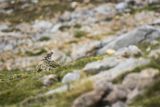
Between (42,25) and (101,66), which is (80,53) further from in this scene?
(101,66)

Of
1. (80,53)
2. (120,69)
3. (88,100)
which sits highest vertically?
(80,53)

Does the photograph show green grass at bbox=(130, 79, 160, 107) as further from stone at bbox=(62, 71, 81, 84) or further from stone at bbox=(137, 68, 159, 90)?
stone at bbox=(62, 71, 81, 84)

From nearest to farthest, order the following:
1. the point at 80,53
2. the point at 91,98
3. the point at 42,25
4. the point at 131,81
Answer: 1. the point at 91,98
2. the point at 131,81
3. the point at 80,53
4. the point at 42,25

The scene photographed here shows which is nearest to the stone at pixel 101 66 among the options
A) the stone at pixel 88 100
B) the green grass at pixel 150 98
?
the stone at pixel 88 100

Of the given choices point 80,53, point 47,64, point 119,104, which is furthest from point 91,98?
point 80,53

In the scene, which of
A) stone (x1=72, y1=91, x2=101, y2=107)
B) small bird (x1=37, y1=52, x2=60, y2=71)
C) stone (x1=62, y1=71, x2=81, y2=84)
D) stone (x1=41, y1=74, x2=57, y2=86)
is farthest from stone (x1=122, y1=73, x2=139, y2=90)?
small bird (x1=37, y1=52, x2=60, y2=71)

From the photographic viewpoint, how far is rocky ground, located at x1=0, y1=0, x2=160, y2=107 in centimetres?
1905

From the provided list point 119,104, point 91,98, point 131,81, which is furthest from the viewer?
point 131,81

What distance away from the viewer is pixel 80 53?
45.8 meters

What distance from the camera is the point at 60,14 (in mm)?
69438

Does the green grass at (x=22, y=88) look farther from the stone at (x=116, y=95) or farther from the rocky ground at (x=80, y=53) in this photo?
the stone at (x=116, y=95)

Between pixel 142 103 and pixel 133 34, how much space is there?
18.1m

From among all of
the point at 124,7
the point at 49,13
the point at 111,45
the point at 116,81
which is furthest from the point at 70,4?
the point at 116,81

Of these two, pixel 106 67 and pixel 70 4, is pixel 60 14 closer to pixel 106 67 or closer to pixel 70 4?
pixel 70 4
